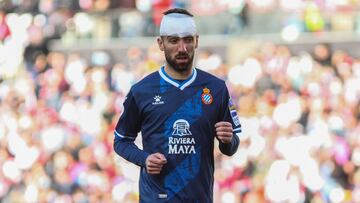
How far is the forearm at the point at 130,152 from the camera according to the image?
5883mm

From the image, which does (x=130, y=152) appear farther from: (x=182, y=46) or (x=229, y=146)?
(x=182, y=46)

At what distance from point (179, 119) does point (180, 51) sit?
1.31 feet

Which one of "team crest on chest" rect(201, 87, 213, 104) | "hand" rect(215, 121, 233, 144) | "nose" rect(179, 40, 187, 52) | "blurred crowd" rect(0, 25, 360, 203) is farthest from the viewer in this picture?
"blurred crowd" rect(0, 25, 360, 203)

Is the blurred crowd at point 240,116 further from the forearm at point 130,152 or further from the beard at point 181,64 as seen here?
the beard at point 181,64

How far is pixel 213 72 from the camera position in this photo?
16328 mm

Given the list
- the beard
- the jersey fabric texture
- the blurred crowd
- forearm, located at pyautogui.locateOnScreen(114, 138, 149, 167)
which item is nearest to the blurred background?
the blurred crowd

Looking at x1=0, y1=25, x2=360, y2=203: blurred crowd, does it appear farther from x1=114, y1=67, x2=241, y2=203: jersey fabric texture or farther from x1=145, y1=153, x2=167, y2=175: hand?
x1=145, y1=153, x2=167, y2=175: hand

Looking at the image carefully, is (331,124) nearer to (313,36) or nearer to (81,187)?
(313,36)

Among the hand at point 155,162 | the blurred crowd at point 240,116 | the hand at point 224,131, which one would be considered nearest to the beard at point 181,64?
the hand at point 224,131

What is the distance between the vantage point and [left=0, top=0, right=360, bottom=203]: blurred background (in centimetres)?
1455

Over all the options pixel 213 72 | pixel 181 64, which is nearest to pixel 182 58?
pixel 181 64

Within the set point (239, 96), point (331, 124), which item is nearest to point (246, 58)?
point (239, 96)

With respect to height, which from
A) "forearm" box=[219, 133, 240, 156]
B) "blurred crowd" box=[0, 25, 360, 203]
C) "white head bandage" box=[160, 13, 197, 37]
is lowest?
"blurred crowd" box=[0, 25, 360, 203]

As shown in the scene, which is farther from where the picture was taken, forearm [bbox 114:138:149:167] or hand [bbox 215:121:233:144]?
forearm [bbox 114:138:149:167]
